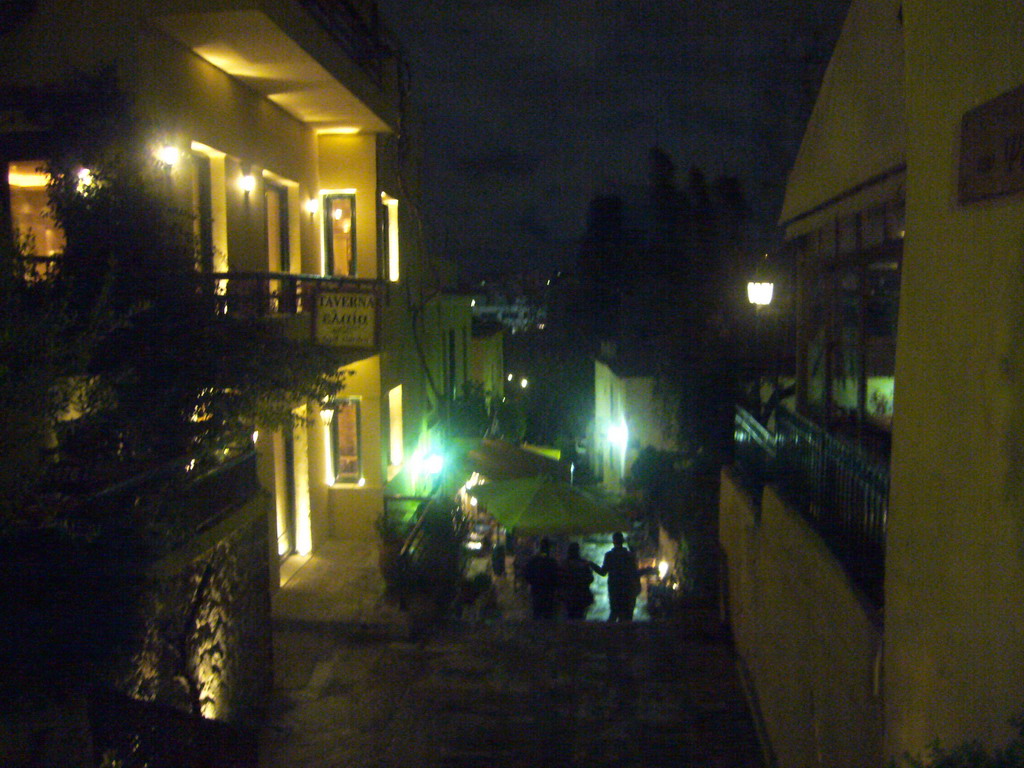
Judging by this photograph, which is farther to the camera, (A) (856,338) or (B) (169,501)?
(A) (856,338)

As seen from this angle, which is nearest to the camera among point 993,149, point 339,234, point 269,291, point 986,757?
point 986,757

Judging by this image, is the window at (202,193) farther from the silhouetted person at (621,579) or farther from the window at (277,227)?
the silhouetted person at (621,579)

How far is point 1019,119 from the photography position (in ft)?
8.95

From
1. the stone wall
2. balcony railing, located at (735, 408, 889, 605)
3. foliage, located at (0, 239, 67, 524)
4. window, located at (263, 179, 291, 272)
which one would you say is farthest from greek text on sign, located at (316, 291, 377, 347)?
foliage, located at (0, 239, 67, 524)

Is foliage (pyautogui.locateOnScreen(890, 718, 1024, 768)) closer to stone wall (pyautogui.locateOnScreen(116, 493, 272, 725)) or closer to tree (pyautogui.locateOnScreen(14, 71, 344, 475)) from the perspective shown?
stone wall (pyautogui.locateOnScreen(116, 493, 272, 725))

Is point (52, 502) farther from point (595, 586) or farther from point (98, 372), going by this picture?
point (595, 586)

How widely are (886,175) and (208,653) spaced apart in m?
5.72

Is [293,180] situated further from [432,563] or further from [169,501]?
[169,501]

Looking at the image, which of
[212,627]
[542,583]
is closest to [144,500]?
[212,627]

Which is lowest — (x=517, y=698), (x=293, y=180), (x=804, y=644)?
(x=517, y=698)

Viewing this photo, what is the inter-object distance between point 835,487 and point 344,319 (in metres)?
6.45

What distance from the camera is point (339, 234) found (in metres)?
13.4

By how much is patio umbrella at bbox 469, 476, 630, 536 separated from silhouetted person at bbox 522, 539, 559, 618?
1.90 ft

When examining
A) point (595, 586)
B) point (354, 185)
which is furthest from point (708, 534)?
point (354, 185)
